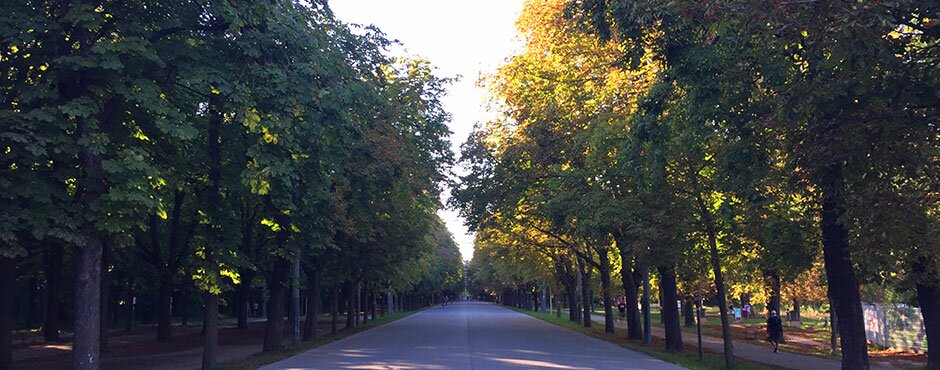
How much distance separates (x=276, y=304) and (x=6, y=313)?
7265 millimetres

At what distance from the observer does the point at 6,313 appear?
19.0 m

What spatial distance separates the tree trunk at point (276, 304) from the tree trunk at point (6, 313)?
6958 millimetres

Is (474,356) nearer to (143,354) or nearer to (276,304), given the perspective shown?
(276,304)

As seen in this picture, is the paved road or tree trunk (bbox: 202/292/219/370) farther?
the paved road

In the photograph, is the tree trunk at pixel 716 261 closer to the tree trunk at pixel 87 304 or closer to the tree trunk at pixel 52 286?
the tree trunk at pixel 87 304

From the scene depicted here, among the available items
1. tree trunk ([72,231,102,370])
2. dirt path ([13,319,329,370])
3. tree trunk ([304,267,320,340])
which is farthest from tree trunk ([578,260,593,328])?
tree trunk ([72,231,102,370])

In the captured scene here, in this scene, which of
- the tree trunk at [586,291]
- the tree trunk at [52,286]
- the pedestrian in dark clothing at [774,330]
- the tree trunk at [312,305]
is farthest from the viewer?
the tree trunk at [586,291]

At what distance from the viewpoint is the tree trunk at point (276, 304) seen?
22.6m

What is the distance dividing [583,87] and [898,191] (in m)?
13.4

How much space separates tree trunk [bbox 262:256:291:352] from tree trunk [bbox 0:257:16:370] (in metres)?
6.96

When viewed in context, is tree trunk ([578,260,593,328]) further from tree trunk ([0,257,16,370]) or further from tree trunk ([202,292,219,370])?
tree trunk ([0,257,16,370])

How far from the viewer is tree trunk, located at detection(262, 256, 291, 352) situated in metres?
22.6

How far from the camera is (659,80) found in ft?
43.7

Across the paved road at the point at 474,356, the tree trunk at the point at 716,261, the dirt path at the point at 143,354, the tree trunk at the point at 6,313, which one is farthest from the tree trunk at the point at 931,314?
the tree trunk at the point at 6,313
